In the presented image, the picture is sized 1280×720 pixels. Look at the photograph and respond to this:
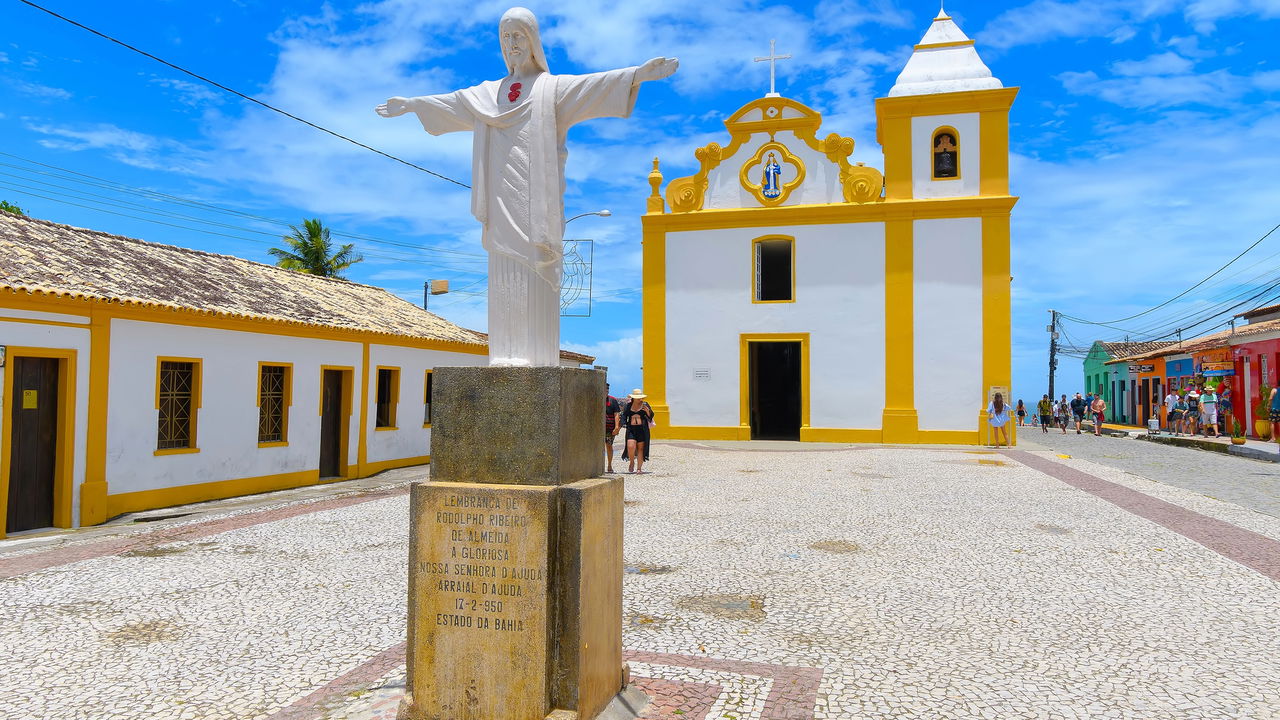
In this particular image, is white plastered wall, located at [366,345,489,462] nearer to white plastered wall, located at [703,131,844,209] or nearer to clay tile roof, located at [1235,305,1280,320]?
white plastered wall, located at [703,131,844,209]

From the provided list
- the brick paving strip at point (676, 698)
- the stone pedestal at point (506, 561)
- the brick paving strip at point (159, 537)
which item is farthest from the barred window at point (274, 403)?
the brick paving strip at point (676, 698)

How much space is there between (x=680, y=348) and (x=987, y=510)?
10460 mm

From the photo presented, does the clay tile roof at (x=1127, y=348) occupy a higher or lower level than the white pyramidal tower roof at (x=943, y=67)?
lower

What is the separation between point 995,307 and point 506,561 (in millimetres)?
15963

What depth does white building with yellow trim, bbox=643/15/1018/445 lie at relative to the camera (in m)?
16.7

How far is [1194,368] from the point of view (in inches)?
1009

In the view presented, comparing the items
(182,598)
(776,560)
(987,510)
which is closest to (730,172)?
(987,510)

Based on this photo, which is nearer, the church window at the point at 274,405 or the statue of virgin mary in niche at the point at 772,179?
the church window at the point at 274,405

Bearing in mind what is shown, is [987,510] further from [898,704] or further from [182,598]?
[182,598]

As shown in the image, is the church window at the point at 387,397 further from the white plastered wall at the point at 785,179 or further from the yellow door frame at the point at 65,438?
the white plastered wall at the point at 785,179

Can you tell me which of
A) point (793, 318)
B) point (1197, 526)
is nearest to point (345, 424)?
point (793, 318)

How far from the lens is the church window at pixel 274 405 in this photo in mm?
10914

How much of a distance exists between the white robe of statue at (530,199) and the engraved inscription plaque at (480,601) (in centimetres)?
63

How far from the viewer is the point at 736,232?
17.9 meters
